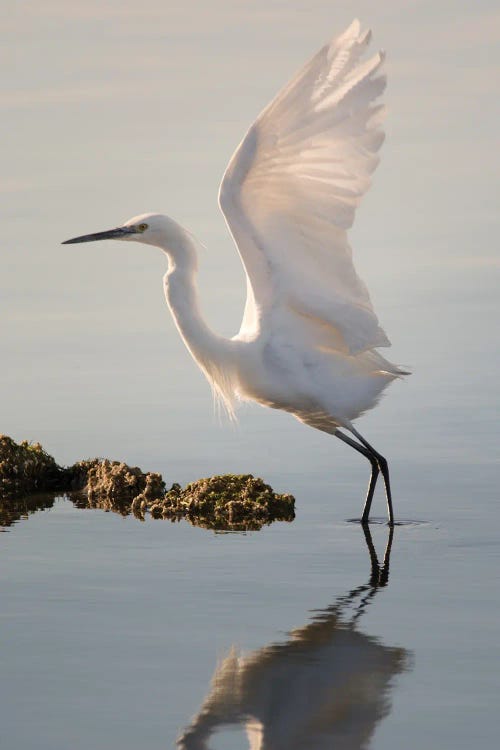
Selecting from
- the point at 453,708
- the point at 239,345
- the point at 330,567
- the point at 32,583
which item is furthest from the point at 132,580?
the point at 453,708

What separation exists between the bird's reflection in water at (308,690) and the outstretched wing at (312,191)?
2424 millimetres

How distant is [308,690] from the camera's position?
542cm

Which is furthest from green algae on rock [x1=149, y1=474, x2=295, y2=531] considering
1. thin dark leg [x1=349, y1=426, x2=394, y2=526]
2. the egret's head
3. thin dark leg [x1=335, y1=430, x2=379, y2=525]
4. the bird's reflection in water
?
the bird's reflection in water

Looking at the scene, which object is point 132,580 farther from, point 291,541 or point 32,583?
point 291,541

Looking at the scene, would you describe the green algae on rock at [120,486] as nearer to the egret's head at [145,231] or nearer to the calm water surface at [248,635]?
the calm water surface at [248,635]

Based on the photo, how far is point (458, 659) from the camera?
18.8 feet

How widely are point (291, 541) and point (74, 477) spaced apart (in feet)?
6.80

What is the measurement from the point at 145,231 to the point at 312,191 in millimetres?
1033

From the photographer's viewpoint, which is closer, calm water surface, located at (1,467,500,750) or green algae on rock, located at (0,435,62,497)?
calm water surface, located at (1,467,500,750)

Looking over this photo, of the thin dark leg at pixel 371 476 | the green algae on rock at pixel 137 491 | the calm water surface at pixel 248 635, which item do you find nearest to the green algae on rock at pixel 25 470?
the green algae on rock at pixel 137 491

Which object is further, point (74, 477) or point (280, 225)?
point (74, 477)

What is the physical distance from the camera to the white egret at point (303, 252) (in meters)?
7.73

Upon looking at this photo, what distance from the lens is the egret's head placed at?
8367mm

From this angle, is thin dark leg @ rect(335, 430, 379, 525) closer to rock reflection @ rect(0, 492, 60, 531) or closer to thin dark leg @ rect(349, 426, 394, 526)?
thin dark leg @ rect(349, 426, 394, 526)
